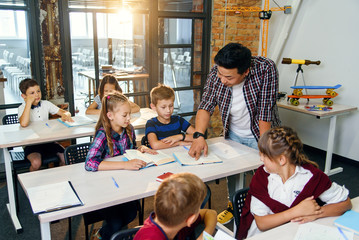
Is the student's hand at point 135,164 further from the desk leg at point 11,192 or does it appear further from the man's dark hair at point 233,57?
the desk leg at point 11,192

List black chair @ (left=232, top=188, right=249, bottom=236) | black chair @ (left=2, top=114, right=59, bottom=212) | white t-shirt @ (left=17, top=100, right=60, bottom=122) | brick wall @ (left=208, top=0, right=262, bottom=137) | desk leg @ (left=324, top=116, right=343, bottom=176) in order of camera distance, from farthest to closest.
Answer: brick wall @ (left=208, top=0, right=262, bottom=137), desk leg @ (left=324, top=116, right=343, bottom=176), white t-shirt @ (left=17, top=100, right=60, bottom=122), black chair @ (left=2, top=114, right=59, bottom=212), black chair @ (left=232, top=188, right=249, bottom=236)

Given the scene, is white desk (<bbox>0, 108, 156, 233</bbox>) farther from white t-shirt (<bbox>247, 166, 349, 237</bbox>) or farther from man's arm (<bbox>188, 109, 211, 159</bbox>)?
white t-shirt (<bbox>247, 166, 349, 237</bbox>)

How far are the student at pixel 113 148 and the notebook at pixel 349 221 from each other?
1.12 metres

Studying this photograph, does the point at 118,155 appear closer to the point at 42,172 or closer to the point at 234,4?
the point at 42,172

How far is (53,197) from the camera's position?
172 centimetres

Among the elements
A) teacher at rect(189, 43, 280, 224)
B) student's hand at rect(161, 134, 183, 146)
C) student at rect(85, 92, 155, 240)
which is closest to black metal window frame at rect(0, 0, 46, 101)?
student at rect(85, 92, 155, 240)

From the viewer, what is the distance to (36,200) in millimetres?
1692

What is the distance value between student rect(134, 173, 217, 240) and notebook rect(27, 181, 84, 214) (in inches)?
20.0

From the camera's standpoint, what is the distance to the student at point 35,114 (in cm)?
309

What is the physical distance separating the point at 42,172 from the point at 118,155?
20.1 inches

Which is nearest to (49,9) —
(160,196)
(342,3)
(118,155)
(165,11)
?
(165,11)

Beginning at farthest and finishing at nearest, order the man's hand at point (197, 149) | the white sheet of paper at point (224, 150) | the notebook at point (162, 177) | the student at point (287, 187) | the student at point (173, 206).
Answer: the white sheet of paper at point (224, 150) < the man's hand at point (197, 149) < the notebook at point (162, 177) < the student at point (287, 187) < the student at point (173, 206)

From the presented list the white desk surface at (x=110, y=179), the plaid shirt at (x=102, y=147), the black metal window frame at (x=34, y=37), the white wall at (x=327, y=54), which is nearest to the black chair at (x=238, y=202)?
the white desk surface at (x=110, y=179)

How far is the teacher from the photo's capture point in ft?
7.06
